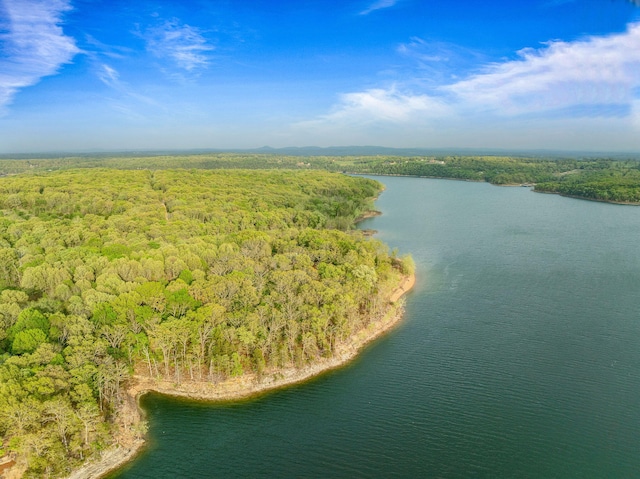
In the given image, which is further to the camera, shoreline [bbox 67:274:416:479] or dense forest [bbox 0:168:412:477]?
shoreline [bbox 67:274:416:479]

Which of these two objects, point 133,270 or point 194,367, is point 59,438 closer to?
point 194,367

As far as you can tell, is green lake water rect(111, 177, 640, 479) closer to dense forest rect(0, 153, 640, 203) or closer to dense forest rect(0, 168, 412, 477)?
dense forest rect(0, 168, 412, 477)

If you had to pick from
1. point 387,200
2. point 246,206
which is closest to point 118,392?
point 246,206

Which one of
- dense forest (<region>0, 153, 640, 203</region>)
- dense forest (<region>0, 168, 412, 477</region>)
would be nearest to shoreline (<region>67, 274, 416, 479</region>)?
dense forest (<region>0, 168, 412, 477</region>)

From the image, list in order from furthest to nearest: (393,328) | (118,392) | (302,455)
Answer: (393,328)
(118,392)
(302,455)

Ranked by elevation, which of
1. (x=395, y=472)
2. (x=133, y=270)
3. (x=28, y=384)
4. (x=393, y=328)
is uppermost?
(x=133, y=270)
